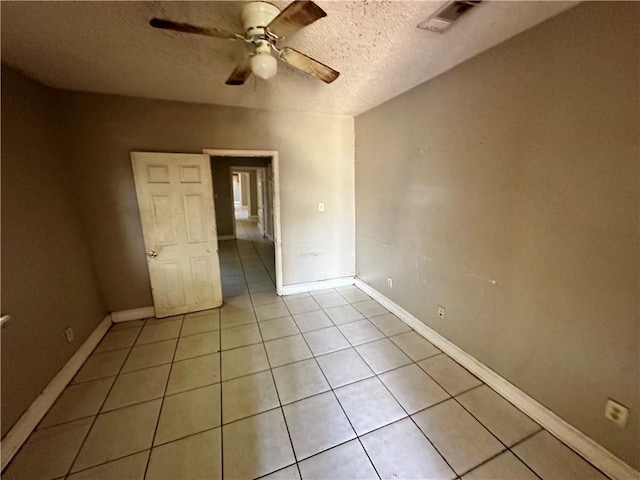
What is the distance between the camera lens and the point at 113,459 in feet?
4.83

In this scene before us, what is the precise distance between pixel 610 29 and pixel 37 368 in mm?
3870

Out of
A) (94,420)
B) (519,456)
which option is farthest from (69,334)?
(519,456)

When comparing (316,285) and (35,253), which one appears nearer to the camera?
(35,253)

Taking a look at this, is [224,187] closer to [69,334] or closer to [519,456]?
[69,334]

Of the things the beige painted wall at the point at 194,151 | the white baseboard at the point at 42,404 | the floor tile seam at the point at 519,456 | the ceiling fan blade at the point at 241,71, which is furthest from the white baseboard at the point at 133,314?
the floor tile seam at the point at 519,456

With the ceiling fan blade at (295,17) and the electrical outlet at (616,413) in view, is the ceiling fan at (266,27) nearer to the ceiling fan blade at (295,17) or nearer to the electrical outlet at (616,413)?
the ceiling fan blade at (295,17)

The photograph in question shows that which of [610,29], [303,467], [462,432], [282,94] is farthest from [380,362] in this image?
[282,94]

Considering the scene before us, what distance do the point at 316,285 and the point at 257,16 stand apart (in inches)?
120

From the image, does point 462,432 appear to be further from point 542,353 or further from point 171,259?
point 171,259

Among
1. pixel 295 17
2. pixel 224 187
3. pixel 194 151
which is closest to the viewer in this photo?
pixel 295 17

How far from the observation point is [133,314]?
9.76ft

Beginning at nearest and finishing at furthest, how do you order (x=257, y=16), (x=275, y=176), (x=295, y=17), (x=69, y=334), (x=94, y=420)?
(x=295, y=17)
(x=257, y=16)
(x=94, y=420)
(x=69, y=334)
(x=275, y=176)

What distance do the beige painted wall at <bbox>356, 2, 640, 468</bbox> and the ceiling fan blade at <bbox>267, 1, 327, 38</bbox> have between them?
133cm

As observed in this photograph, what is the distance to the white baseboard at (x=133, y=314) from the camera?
2.91 m
